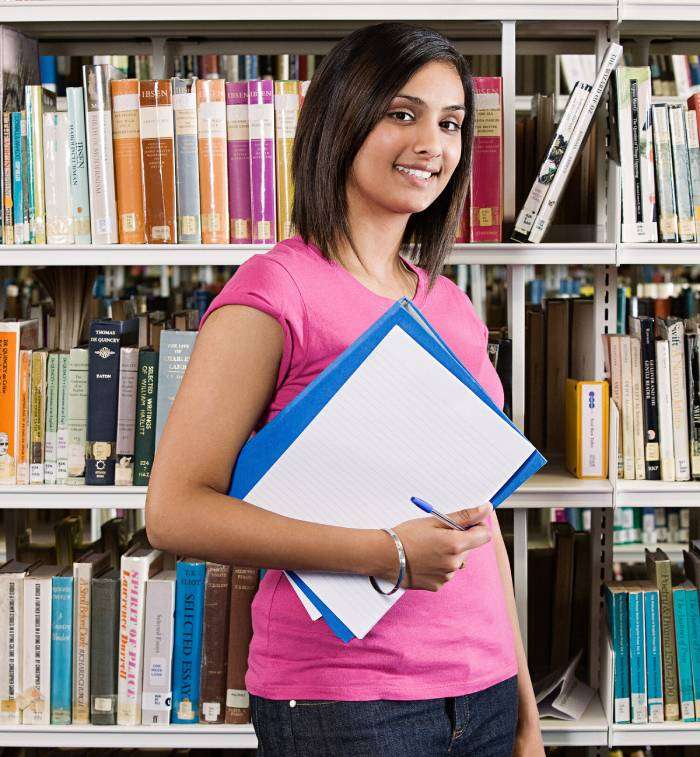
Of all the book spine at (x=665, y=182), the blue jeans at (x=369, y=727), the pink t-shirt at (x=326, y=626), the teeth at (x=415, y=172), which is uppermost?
the book spine at (x=665, y=182)

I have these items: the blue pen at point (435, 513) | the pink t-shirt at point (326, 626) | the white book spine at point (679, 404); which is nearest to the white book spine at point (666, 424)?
the white book spine at point (679, 404)

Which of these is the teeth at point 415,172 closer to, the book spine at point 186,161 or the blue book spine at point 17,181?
the book spine at point 186,161

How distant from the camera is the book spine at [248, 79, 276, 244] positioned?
163 cm

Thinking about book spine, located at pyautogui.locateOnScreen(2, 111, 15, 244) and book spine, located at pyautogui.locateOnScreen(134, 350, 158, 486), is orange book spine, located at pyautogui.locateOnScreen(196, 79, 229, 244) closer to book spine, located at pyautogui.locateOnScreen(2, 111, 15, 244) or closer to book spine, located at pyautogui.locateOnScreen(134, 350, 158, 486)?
book spine, located at pyautogui.locateOnScreen(134, 350, 158, 486)

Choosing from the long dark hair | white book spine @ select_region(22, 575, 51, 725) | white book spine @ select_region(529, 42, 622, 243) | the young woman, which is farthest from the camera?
white book spine @ select_region(22, 575, 51, 725)

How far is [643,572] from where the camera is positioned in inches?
111

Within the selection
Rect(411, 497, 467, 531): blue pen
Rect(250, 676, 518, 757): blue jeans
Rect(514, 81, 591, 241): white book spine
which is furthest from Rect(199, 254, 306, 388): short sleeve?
Rect(514, 81, 591, 241): white book spine

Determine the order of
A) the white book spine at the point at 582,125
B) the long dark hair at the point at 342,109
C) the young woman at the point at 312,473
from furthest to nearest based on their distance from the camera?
1. the white book spine at the point at 582,125
2. the long dark hair at the point at 342,109
3. the young woman at the point at 312,473

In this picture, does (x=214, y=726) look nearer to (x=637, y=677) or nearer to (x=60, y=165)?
(x=637, y=677)

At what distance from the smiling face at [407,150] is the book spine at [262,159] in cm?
53

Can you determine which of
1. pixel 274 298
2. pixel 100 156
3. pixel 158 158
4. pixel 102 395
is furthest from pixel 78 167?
pixel 274 298

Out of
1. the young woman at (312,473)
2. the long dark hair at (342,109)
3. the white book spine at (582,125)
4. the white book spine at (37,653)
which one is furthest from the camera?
the white book spine at (37,653)

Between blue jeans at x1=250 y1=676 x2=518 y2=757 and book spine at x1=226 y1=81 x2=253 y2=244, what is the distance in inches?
34.9

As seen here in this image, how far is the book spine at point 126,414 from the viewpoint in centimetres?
167
